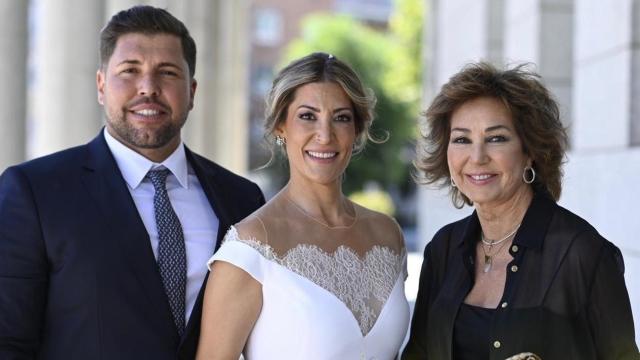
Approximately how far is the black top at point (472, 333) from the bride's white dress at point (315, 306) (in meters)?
0.26

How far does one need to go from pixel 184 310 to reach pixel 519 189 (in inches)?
54.5

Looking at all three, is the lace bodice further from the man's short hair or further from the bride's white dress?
the man's short hair

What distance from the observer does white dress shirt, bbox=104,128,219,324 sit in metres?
3.09

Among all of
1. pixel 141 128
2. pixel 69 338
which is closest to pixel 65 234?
pixel 69 338

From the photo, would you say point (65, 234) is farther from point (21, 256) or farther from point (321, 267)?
point (321, 267)

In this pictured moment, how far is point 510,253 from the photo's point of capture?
9.81ft

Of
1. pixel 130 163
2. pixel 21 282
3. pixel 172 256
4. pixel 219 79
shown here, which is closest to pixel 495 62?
pixel 130 163

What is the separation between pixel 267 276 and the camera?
2924 millimetres

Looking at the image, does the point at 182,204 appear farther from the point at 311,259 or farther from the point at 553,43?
the point at 553,43

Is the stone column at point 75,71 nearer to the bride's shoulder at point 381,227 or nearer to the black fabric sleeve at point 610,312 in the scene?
the bride's shoulder at point 381,227

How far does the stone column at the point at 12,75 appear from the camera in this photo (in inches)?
247

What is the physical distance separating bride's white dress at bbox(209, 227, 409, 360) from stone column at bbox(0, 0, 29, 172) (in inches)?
158

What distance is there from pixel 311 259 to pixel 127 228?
70cm

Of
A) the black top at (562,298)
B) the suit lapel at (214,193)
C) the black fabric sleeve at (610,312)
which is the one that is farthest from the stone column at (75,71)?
the black fabric sleeve at (610,312)
